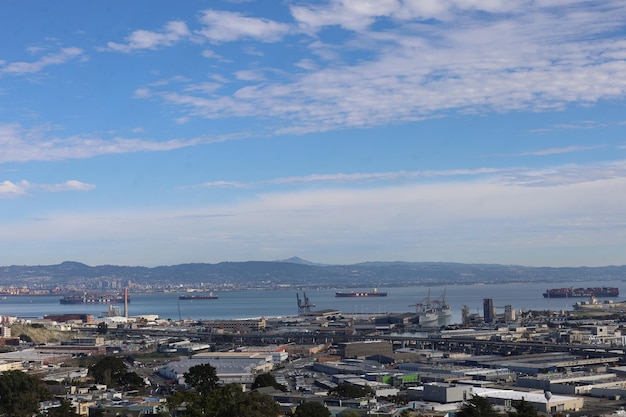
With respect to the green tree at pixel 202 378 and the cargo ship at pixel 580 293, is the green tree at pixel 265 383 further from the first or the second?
the cargo ship at pixel 580 293

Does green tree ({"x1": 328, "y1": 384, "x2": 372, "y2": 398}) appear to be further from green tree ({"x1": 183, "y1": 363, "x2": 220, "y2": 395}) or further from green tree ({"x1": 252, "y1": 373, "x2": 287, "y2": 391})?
green tree ({"x1": 183, "y1": 363, "x2": 220, "y2": 395})

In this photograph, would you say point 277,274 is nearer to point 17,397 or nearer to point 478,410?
point 17,397

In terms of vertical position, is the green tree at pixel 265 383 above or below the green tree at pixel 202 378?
below

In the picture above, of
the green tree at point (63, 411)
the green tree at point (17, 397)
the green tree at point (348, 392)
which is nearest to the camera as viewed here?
the green tree at point (63, 411)

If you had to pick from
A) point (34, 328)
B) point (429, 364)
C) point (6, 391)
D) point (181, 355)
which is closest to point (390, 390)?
point (429, 364)

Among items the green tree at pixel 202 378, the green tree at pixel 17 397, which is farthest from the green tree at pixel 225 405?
the green tree at pixel 202 378

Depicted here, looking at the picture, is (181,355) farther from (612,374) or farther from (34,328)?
(612,374)

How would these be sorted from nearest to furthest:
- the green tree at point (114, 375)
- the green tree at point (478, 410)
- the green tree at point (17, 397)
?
the green tree at point (478, 410) → the green tree at point (17, 397) → the green tree at point (114, 375)
